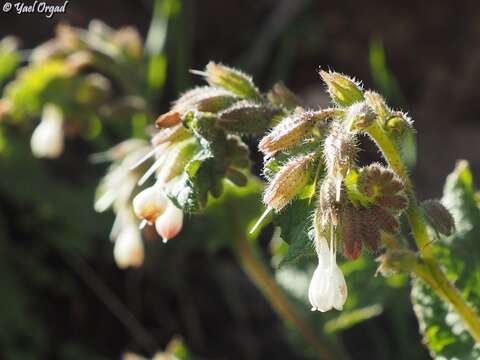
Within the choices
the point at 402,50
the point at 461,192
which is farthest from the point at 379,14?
the point at 461,192

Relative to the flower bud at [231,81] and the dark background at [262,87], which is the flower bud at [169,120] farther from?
the dark background at [262,87]

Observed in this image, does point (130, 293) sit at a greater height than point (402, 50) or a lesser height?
lesser

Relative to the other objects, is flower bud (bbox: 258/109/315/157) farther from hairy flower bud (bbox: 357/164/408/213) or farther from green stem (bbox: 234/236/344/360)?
green stem (bbox: 234/236/344/360)

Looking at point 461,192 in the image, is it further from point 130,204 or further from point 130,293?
point 130,293

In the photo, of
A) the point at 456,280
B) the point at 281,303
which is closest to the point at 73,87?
the point at 281,303

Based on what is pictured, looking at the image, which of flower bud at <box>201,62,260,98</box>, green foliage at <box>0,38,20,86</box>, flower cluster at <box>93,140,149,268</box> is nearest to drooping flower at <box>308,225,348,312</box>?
flower bud at <box>201,62,260,98</box>

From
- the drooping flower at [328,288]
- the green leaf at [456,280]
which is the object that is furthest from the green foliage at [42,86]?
the drooping flower at [328,288]
